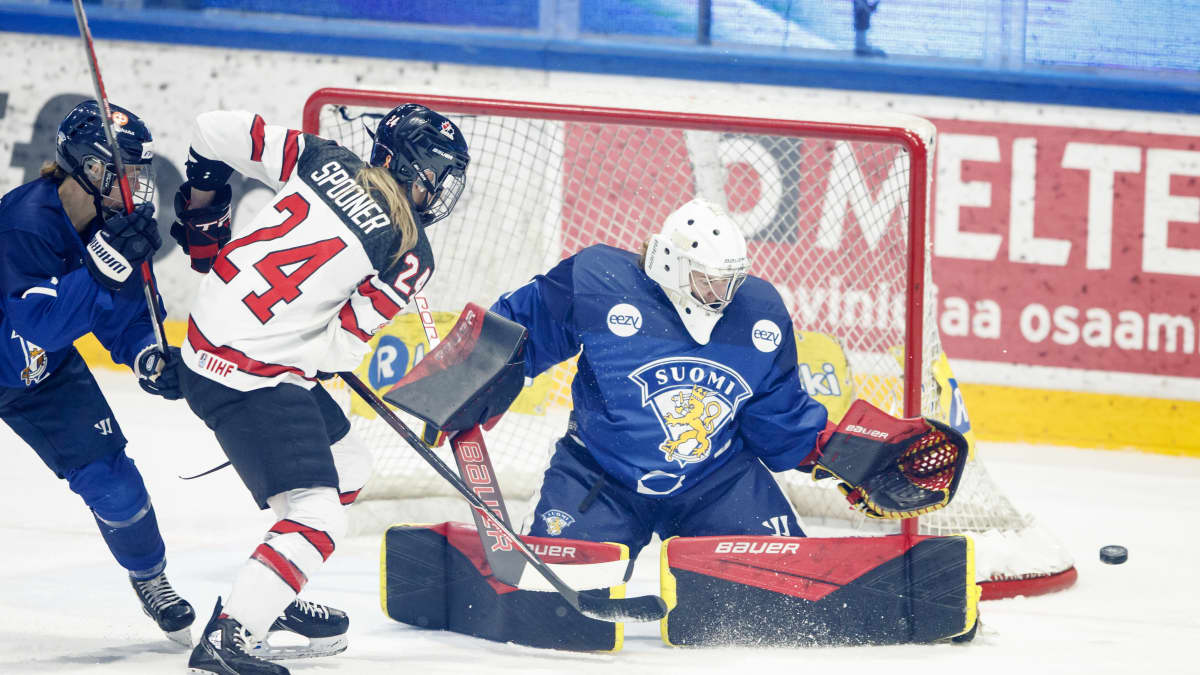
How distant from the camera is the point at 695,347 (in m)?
3.06

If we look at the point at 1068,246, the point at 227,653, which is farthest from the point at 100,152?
the point at 1068,246

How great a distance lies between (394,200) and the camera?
2.56 m

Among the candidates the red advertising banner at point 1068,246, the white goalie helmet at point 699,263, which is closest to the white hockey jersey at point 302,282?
the white goalie helmet at point 699,263

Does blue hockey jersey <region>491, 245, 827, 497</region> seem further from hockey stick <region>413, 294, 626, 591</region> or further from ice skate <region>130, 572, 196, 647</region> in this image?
ice skate <region>130, 572, 196, 647</region>

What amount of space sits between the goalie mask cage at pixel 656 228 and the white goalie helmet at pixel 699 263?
0.69 metres

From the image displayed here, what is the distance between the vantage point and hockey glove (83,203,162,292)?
2547mm

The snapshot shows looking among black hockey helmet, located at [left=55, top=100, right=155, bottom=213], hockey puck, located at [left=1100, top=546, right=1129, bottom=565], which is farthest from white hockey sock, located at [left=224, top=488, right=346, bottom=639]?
hockey puck, located at [left=1100, top=546, right=1129, bottom=565]

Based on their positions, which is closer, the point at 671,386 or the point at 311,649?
the point at 311,649

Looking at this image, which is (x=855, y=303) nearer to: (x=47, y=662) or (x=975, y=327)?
(x=975, y=327)

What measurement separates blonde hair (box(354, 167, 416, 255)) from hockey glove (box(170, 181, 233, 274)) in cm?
37

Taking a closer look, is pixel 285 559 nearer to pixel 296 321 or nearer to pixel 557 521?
pixel 296 321

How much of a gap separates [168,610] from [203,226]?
74 centimetres

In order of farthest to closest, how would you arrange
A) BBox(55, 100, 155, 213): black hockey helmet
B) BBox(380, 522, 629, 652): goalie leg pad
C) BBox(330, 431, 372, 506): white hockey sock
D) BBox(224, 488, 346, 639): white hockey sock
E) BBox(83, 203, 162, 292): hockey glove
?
BBox(380, 522, 629, 652): goalie leg pad
BBox(330, 431, 372, 506): white hockey sock
BBox(55, 100, 155, 213): black hockey helmet
BBox(83, 203, 162, 292): hockey glove
BBox(224, 488, 346, 639): white hockey sock

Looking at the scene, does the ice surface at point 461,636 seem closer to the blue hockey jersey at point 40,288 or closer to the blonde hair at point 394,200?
the blue hockey jersey at point 40,288
